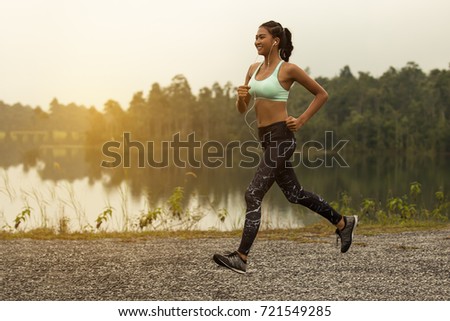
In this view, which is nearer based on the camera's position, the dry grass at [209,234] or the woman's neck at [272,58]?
the woman's neck at [272,58]

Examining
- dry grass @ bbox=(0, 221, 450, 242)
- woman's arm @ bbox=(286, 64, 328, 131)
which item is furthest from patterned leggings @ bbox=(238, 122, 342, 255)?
dry grass @ bbox=(0, 221, 450, 242)

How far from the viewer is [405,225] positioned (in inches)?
473

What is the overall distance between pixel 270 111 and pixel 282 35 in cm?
77

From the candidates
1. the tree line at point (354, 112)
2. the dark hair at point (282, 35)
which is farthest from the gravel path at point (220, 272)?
the tree line at point (354, 112)

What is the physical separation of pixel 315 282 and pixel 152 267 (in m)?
1.94

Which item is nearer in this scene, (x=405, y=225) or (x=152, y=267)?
(x=152, y=267)

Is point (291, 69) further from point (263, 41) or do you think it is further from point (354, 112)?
point (354, 112)

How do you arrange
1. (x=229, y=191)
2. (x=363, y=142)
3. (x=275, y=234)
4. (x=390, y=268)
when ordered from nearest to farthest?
(x=390, y=268) < (x=275, y=234) < (x=229, y=191) < (x=363, y=142)

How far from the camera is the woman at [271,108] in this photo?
19.4 ft

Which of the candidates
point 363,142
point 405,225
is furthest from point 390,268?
point 363,142

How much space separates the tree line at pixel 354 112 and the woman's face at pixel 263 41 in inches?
2894

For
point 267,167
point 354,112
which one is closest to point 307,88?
point 267,167

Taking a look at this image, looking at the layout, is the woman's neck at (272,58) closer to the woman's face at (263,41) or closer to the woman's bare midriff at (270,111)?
the woman's face at (263,41)

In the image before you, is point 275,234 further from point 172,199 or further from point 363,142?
point 363,142
